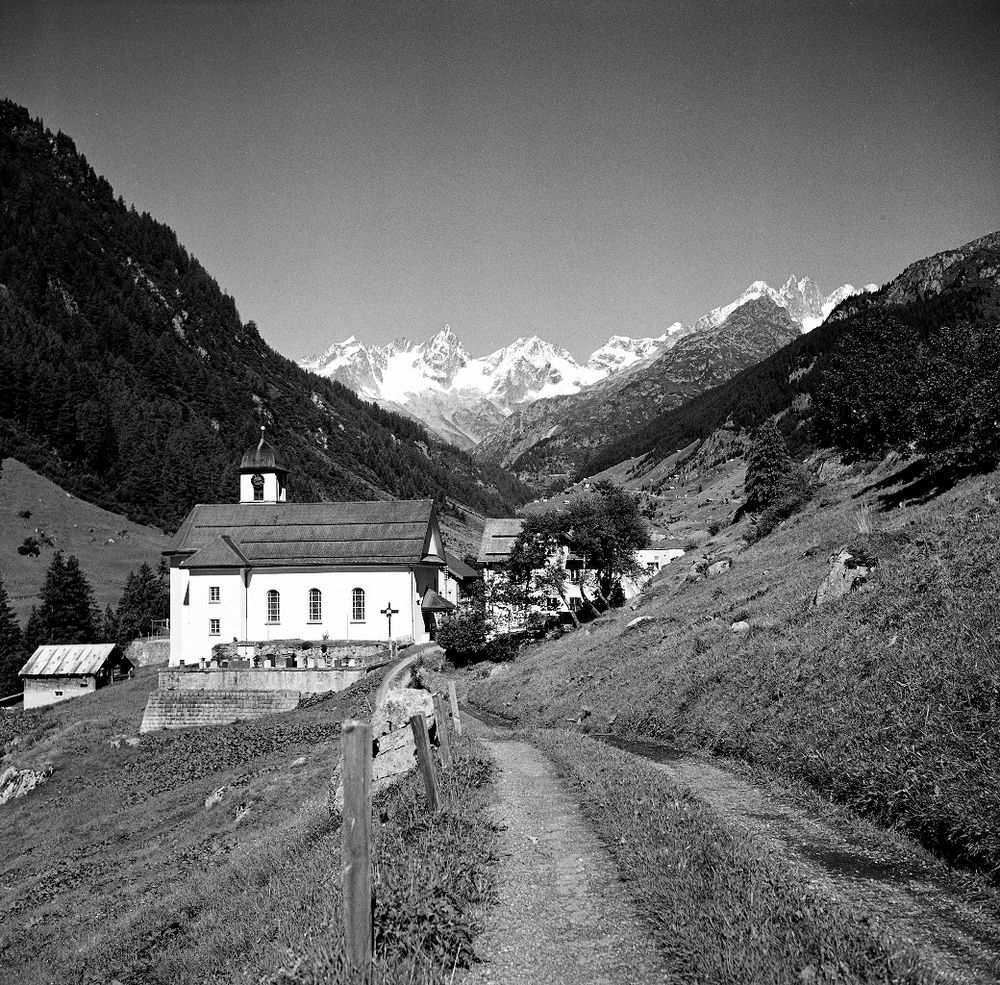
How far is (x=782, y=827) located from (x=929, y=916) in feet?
9.01

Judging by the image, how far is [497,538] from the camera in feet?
268

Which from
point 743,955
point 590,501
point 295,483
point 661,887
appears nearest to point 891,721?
point 661,887

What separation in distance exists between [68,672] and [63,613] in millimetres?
20523

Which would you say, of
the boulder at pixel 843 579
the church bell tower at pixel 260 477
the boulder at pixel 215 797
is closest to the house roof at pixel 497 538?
the church bell tower at pixel 260 477

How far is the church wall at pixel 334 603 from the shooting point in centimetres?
5719

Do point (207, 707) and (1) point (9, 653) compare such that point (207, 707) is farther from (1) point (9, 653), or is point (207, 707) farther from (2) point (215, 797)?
(1) point (9, 653)

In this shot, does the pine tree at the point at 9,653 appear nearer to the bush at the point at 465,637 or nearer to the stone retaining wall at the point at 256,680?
the stone retaining wall at the point at 256,680

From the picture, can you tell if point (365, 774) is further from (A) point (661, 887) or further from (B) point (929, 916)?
(B) point (929, 916)

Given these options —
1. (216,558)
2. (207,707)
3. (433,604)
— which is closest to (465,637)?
(433,604)

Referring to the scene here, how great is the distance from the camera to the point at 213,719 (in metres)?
41.4

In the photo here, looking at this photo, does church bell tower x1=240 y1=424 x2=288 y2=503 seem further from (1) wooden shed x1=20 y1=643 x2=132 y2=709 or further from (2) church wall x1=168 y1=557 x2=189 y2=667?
(1) wooden shed x1=20 y1=643 x2=132 y2=709

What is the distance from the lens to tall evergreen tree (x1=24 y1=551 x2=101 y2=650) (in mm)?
81125

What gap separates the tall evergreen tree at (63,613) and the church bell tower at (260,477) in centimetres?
3283

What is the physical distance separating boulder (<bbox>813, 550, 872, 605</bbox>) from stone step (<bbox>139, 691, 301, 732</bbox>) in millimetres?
31571
